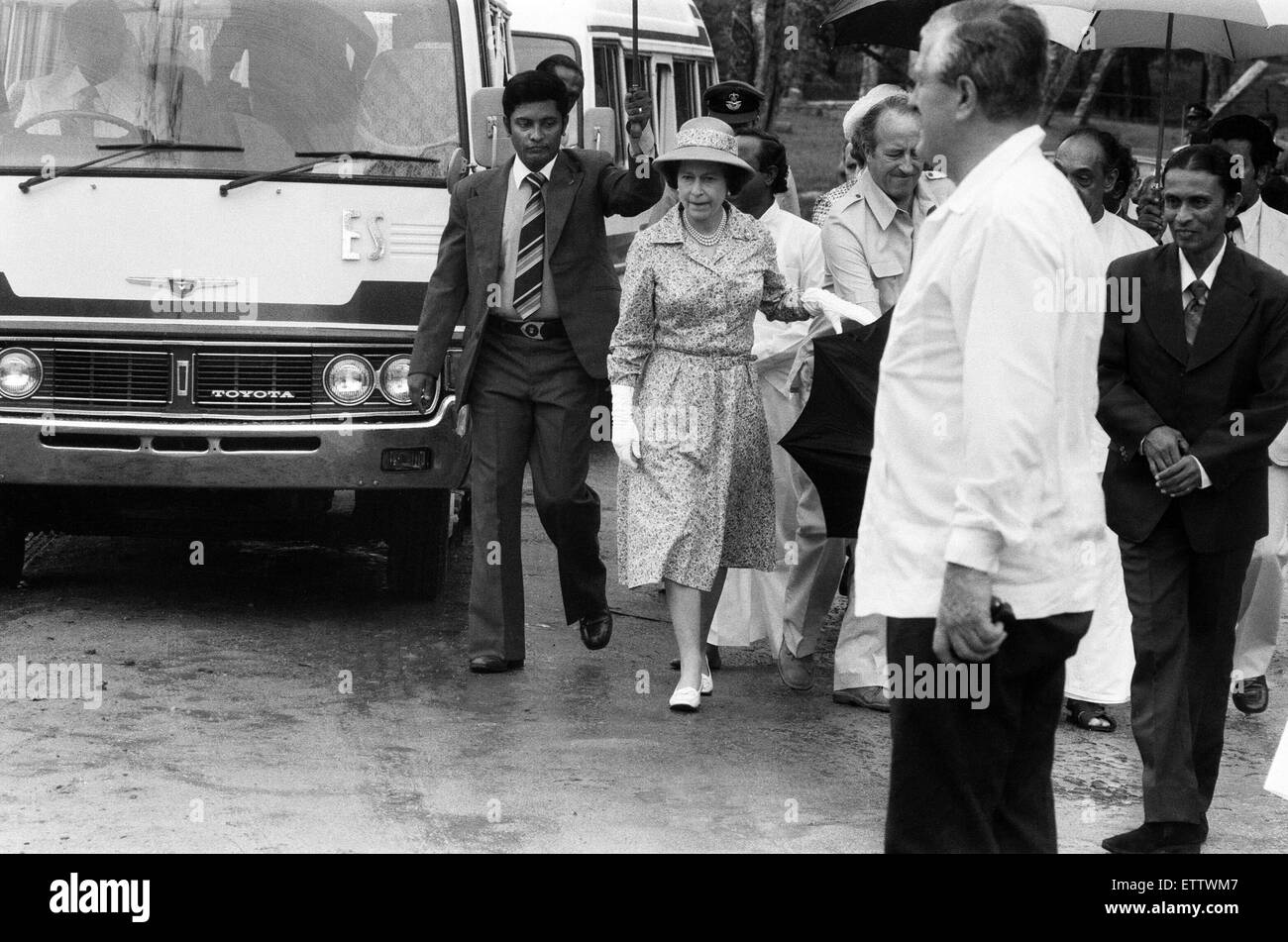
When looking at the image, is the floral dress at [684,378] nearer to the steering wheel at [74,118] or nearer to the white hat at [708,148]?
the white hat at [708,148]

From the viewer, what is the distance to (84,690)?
6.79m

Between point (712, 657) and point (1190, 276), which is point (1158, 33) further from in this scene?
point (1190, 276)

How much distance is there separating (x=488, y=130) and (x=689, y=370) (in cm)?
166

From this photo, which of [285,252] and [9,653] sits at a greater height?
[285,252]

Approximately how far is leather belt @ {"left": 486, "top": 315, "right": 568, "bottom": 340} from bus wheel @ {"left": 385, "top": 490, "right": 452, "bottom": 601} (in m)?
0.94

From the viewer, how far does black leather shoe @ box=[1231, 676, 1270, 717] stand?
7250 mm

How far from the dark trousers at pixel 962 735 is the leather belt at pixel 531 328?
157 inches

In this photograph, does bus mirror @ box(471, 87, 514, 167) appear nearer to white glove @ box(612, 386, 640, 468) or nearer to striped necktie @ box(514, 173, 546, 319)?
striped necktie @ box(514, 173, 546, 319)

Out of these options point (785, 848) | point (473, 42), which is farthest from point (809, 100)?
point (785, 848)

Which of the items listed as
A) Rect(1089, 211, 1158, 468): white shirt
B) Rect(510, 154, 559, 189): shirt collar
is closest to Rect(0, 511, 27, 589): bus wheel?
Rect(510, 154, 559, 189): shirt collar

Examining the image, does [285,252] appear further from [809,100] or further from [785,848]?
[809,100]

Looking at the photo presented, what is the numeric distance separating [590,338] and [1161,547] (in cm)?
266

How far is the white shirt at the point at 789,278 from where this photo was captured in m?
7.51
